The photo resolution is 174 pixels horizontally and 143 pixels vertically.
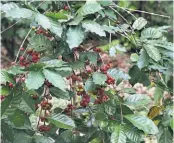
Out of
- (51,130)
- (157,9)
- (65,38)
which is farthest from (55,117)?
(157,9)

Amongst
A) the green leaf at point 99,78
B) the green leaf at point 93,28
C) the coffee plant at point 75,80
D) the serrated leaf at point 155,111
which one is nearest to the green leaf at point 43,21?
the coffee plant at point 75,80

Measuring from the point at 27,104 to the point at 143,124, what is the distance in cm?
36

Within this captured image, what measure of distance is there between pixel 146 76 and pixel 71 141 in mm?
405

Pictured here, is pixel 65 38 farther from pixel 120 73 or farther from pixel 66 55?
pixel 120 73

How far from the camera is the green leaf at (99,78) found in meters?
1.15

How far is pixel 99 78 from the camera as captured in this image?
1.16m

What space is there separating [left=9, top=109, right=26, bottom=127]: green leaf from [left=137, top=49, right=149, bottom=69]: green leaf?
1.44ft

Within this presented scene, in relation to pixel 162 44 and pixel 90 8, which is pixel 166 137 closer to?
pixel 162 44

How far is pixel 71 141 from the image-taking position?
127cm

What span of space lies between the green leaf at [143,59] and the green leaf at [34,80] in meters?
0.40

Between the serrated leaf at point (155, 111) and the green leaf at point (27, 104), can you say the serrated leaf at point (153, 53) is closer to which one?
the serrated leaf at point (155, 111)

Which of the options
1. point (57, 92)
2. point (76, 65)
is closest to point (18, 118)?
point (57, 92)

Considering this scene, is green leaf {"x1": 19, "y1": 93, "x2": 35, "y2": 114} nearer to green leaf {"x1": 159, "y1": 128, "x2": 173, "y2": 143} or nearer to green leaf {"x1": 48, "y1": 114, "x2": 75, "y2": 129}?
green leaf {"x1": 48, "y1": 114, "x2": 75, "y2": 129}

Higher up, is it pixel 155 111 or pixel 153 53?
pixel 153 53
